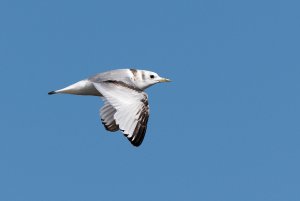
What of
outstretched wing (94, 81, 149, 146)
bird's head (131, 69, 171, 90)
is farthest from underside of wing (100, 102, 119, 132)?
outstretched wing (94, 81, 149, 146)

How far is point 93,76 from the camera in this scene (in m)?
19.5

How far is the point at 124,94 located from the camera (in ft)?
57.6

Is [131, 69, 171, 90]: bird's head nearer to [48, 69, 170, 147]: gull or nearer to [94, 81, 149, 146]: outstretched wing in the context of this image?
[48, 69, 170, 147]: gull

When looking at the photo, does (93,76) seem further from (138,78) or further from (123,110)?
(123,110)

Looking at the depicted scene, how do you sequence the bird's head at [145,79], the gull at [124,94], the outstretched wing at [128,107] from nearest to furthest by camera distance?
the outstretched wing at [128,107] < the gull at [124,94] < the bird's head at [145,79]

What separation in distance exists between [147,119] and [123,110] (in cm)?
62

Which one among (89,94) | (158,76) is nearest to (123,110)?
(89,94)

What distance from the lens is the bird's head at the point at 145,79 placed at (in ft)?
66.2

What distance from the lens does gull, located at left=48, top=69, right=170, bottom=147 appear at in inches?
643

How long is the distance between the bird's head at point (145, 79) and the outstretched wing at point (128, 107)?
6.01ft

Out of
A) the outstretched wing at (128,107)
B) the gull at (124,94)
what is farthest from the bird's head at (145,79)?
the outstretched wing at (128,107)

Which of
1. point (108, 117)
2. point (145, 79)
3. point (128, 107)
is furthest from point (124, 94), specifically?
point (145, 79)

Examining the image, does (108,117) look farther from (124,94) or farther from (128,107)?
(128,107)

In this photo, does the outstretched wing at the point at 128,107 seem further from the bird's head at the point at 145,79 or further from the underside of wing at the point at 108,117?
the bird's head at the point at 145,79
